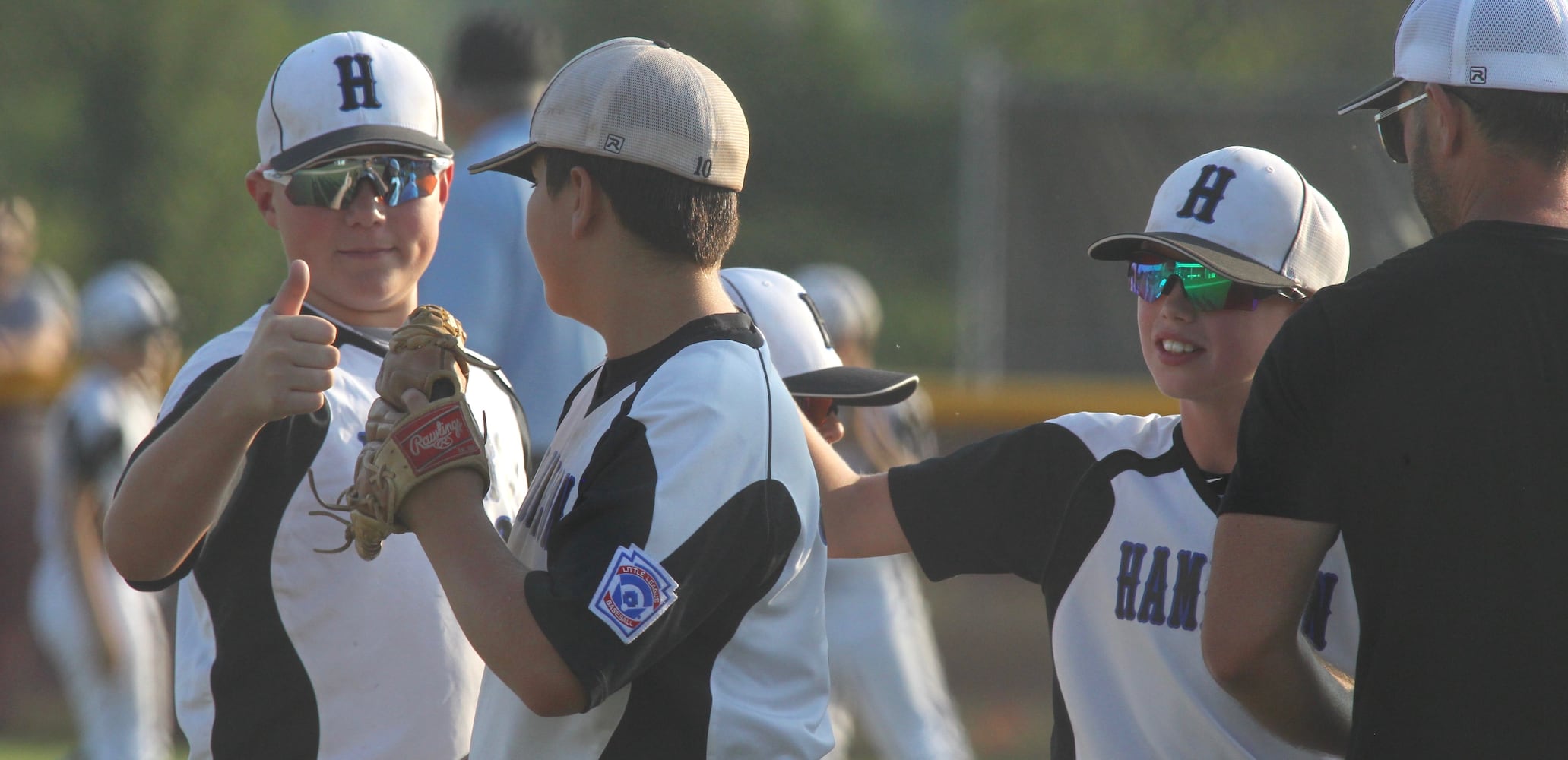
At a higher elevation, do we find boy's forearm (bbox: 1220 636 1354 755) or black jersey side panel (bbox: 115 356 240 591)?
black jersey side panel (bbox: 115 356 240 591)

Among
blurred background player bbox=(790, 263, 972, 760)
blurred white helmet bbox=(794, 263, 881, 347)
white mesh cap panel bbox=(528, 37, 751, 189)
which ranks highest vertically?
white mesh cap panel bbox=(528, 37, 751, 189)

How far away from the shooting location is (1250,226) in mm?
2885

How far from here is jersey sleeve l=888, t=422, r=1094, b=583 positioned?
3008mm

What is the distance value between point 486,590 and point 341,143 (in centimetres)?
116

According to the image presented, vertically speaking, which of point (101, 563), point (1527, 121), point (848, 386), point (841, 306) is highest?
point (1527, 121)

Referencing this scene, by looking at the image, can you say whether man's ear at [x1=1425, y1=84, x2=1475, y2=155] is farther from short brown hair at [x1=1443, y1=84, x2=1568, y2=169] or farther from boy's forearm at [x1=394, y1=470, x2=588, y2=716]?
boy's forearm at [x1=394, y1=470, x2=588, y2=716]

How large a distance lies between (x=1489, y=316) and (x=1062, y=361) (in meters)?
9.57

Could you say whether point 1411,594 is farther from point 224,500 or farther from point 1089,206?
point 1089,206

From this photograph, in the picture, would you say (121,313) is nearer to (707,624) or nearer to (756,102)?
(707,624)

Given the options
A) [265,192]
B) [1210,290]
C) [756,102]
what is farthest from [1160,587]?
[756,102]

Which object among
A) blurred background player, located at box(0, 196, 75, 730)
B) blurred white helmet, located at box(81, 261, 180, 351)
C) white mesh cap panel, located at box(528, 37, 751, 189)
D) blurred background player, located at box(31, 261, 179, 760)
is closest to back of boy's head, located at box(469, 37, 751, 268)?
white mesh cap panel, located at box(528, 37, 751, 189)

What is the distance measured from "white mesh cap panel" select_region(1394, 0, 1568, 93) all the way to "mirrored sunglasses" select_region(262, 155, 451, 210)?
1.74 metres

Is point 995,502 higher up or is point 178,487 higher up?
point 178,487

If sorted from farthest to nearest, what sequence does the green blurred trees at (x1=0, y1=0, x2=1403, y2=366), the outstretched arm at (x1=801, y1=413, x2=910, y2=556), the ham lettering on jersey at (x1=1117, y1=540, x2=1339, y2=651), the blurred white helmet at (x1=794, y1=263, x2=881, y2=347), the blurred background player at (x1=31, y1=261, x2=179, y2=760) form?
the green blurred trees at (x1=0, y1=0, x2=1403, y2=366)
the blurred white helmet at (x1=794, y1=263, x2=881, y2=347)
the blurred background player at (x1=31, y1=261, x2=179, y2=760)
the outstretched arm at (x1=801, y1=413, x2=910, y2=556)
the ham lettering on jersey at (x1=1117, y1=540, x2=1339, y2=651)
